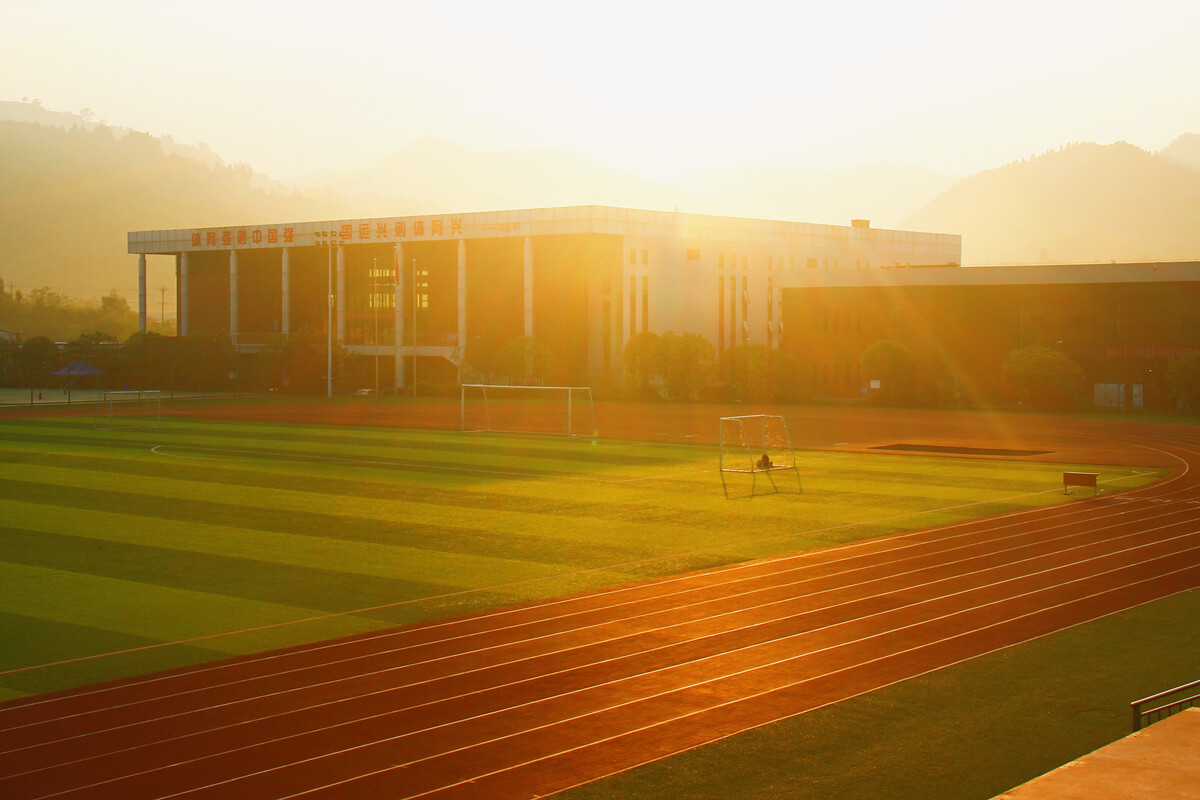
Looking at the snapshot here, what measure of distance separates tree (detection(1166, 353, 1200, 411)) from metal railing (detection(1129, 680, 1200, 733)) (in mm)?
59639

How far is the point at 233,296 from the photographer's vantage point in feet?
348

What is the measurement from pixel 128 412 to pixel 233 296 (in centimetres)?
4616

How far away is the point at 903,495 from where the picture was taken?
27422 mm

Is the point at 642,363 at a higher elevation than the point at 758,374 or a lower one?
higher

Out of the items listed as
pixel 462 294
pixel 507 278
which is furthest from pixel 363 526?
pixel 507 278

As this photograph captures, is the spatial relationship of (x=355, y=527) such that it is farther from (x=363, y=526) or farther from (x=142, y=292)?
(x=142, y=292)

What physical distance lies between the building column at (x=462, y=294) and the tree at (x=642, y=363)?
1816cm

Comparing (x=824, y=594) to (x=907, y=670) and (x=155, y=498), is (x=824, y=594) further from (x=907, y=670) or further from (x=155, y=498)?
(x=155, y=498)

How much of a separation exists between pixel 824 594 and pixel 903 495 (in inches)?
491

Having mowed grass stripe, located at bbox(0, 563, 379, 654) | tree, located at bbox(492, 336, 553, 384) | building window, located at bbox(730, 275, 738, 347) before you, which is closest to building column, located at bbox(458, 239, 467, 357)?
tree, located at bbox(492, 336, 553, 384)

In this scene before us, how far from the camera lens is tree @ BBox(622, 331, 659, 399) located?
7988 centimetres

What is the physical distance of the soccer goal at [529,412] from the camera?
164 ft

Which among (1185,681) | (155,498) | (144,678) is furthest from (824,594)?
(155,498)

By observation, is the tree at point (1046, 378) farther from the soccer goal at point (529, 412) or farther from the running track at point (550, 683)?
the running track at point (550, 683)
